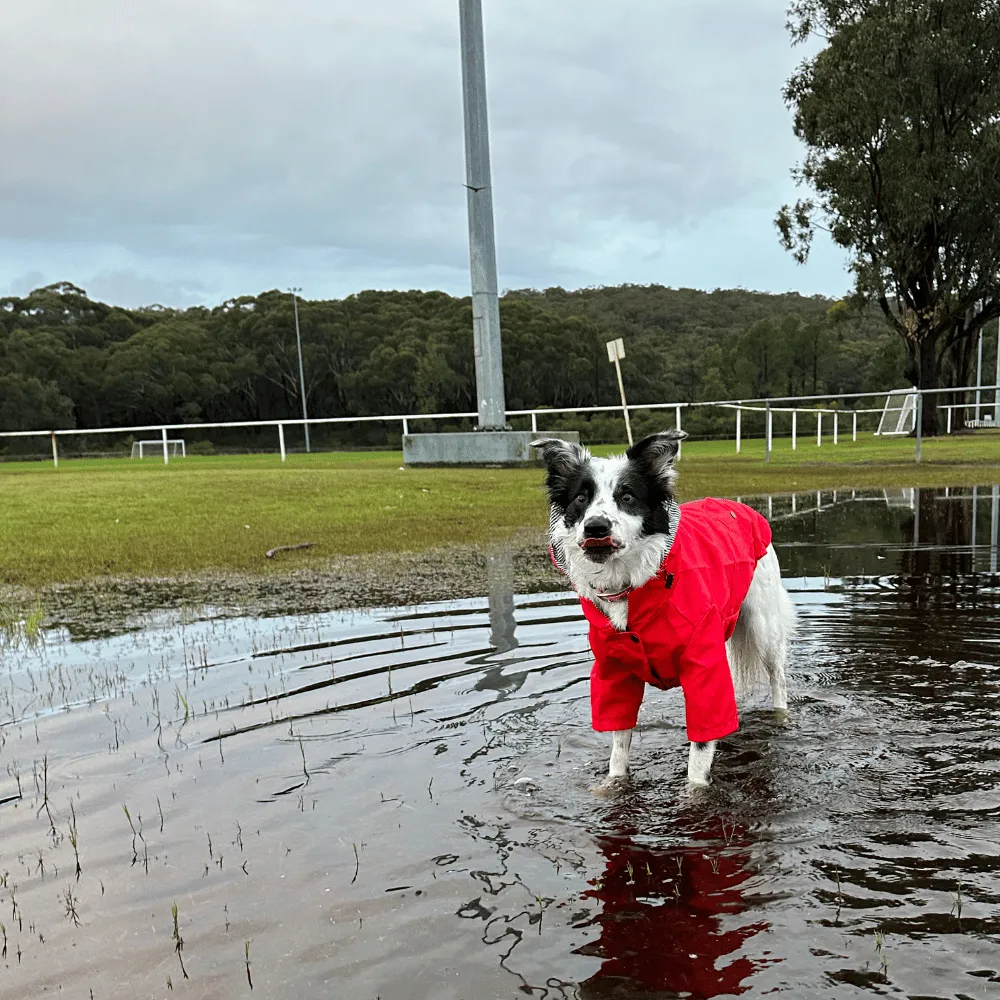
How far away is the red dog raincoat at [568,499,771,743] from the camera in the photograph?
4.46 meters

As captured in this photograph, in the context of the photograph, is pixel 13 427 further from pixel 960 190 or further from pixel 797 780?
pixel 797 780

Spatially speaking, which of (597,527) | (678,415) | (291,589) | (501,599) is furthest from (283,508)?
(678,415)

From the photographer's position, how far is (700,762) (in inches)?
176

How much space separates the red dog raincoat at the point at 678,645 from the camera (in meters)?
4.46

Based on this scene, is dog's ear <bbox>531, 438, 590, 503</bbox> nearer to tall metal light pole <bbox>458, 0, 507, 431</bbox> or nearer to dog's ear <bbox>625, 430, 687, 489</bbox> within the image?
dog's ear <bbox>625, 430, 687, 489</bbox>

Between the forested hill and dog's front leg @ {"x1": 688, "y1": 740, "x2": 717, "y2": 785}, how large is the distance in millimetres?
64358

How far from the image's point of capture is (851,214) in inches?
1550

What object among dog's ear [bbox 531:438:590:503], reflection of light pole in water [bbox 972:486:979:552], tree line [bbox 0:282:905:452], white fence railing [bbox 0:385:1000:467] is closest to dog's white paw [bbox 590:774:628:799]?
dog's ear [bbox 531:438:590:503]

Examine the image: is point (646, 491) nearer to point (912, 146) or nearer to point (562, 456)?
point (562, 456)

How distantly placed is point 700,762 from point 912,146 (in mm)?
39115

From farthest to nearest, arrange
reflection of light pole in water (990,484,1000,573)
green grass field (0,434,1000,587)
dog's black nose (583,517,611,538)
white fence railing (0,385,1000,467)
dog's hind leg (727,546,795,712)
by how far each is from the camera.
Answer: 1. white fence railing (0,385,1000,467)
2. green grass field (0,434,1000,587)
3. reflection of light pole in water (990,484,1000,573)
4. dog's hind leg (727,546,795,712)
5. dog's black nose (583,517,611,538)

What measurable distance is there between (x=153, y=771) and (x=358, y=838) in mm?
1445

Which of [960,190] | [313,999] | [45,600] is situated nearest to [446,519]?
[45,600]

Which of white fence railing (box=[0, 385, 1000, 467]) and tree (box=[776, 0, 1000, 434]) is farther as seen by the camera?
tree (box=[776, 0, 1000, 434])
